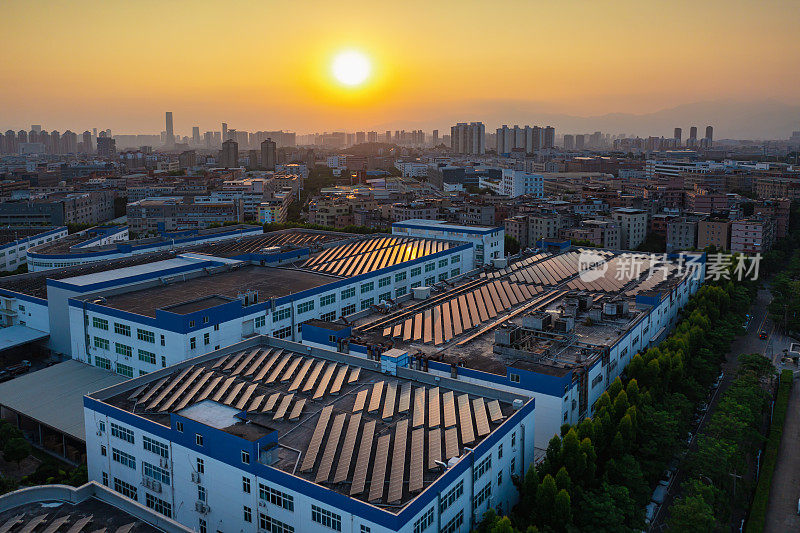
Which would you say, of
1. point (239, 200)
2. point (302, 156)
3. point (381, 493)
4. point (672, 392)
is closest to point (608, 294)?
point (672, 392)

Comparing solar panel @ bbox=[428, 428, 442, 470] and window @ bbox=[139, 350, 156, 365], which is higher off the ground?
solar panel @ bbox=[428, 428, 442, 470]

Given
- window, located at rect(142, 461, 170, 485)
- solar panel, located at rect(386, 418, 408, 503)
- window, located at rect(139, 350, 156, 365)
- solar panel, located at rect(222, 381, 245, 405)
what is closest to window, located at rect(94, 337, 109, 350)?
window, located at rect(139, 350, 156, 365)

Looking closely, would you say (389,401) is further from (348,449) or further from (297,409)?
(348,449)

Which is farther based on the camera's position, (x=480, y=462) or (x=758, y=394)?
(x=758, y=394)

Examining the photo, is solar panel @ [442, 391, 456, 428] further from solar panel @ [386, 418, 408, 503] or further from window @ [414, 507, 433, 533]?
window @ [414, 507, 433, 533]

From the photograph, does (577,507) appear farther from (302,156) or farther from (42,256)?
(302,156)

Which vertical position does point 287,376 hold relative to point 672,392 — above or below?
above

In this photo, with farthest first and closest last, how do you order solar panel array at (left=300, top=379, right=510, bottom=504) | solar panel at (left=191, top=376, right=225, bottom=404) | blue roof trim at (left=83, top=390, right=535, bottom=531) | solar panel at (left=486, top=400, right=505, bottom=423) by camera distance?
solar panel at (left=191, top=376, right=225, bottom=404) → solar panel at (left=486, top=400, right=505, bottom=423) → solar panel array at (left=300, top=379, right=510, bottom=504) → blue roof trim at (left=83, top=390, right=535, bottom=531)
